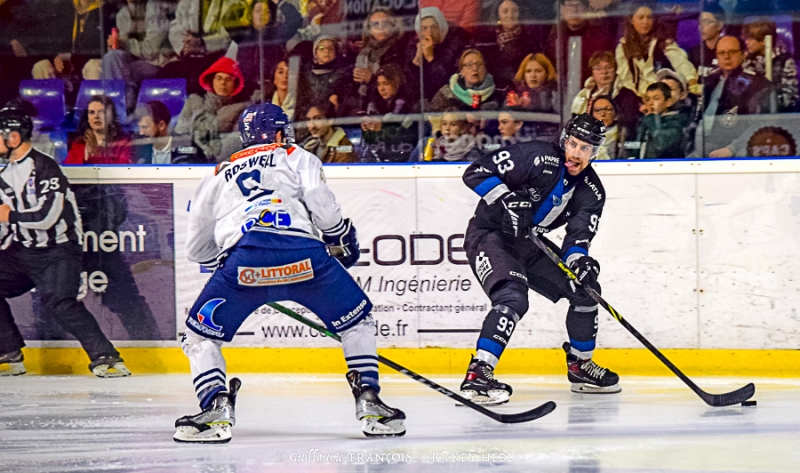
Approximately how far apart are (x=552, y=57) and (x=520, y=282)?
1532mm

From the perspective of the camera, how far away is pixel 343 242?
367 cm

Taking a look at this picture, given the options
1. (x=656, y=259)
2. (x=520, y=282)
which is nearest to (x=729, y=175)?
(x=656, y=259)

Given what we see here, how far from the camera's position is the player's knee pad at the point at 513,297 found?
433 cm

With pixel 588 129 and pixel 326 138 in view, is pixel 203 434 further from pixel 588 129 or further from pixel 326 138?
pixel 326 138

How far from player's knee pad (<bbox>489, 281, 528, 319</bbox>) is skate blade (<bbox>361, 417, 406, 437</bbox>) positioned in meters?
0.90

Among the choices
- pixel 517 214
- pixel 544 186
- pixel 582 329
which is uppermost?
pixel 544 186

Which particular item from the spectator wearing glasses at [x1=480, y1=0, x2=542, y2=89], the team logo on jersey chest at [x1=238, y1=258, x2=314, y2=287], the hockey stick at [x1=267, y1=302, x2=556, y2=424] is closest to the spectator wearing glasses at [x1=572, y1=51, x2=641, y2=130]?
the spectator wearing glasses at [x1=480, y1=0, x2=542, y2=89]

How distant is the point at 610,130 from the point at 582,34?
1.70 feet

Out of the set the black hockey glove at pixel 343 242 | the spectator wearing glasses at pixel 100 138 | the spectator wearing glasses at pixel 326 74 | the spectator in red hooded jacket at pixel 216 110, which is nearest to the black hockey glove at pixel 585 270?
the black hockey glove at pixel 343 242

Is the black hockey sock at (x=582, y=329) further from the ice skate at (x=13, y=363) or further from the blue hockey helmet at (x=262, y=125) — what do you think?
the ice skate at (x=13, y=363)

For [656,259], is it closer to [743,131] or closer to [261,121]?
[743,131]

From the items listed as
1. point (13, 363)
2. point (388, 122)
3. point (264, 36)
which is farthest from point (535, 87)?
point (13, 363)

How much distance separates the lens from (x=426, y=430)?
3.83 metres

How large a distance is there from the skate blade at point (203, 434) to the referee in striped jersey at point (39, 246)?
1.86 metres
